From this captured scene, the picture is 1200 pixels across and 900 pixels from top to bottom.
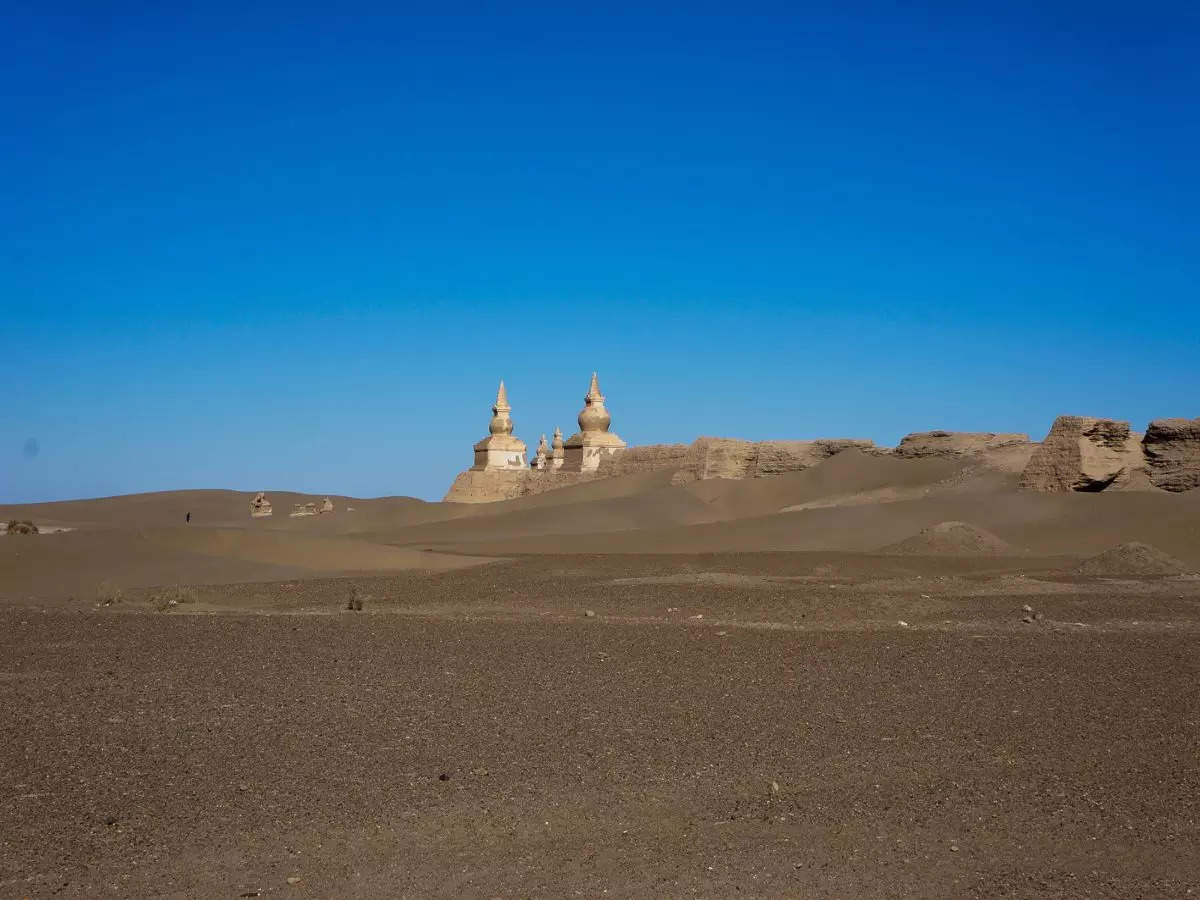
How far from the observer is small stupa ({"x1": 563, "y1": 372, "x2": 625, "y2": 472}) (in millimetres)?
50375

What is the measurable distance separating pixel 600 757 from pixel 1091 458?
26.6 metres

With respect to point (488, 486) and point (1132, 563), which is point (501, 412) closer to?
point (488, 486)

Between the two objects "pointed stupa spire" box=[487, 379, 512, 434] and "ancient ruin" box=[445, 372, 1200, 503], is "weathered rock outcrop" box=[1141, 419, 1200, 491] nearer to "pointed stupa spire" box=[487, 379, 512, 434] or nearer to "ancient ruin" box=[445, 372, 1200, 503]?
"ancient ruin" box=[445, 372, 1200, 503]

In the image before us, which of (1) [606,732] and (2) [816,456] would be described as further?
(2) [816,456]

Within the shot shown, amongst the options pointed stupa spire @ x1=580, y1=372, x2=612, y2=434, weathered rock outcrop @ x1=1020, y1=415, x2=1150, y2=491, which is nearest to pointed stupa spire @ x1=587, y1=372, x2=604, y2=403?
pointed stupa spire @ x1=580, y1=372, x2=612, y2=434

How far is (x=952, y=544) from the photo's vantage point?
25484 mm

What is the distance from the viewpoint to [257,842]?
6023mm

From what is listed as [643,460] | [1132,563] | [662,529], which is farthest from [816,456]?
[1132,563]

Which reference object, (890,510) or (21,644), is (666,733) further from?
(890,510)

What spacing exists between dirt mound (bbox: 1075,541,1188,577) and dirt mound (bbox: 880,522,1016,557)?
3.58m

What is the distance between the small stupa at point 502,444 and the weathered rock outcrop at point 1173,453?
27.9 m

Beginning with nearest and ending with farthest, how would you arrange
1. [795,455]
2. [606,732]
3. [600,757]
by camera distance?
[600,757] < [606,732] < [795,455]

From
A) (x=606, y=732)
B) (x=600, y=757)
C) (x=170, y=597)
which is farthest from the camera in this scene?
(x=170, y=597)

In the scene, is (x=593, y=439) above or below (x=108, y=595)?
above
